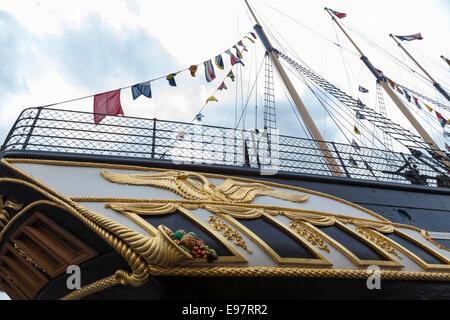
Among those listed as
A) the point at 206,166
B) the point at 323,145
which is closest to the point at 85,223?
the point at 206,166

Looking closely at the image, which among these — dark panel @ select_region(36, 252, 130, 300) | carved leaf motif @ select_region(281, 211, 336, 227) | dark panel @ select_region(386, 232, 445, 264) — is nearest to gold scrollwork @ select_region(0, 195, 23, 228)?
dark panel @ select_region(36, 252, 130, 300)

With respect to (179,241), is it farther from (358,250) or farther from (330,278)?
(358,250)

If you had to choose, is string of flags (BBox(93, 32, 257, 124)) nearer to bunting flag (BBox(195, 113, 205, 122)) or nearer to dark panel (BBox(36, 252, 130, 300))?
bunting flag (BBox(195, 113, 205, 122))

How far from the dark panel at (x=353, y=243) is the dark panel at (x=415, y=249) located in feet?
2.15

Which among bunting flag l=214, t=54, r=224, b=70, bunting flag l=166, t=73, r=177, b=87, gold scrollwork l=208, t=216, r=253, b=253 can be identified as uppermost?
bunting flag l=214, t=54, r=224, b=70

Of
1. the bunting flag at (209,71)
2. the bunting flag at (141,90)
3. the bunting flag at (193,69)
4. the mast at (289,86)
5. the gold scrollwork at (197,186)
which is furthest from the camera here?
the mast at (289,86)

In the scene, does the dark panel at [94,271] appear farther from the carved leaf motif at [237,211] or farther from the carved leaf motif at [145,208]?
the carved leaf motif at [237,211]

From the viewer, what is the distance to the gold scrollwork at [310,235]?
2.69 m

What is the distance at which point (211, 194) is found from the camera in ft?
10.3

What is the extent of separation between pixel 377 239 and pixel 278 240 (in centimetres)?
136

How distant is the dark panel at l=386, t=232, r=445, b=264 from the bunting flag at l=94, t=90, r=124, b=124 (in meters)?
4.48

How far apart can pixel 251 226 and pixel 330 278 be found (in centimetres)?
77

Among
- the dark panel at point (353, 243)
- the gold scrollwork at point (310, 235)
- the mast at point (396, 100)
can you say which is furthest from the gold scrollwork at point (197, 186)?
the mast at point (396, 100)

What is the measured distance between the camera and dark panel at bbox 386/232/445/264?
122 inches
